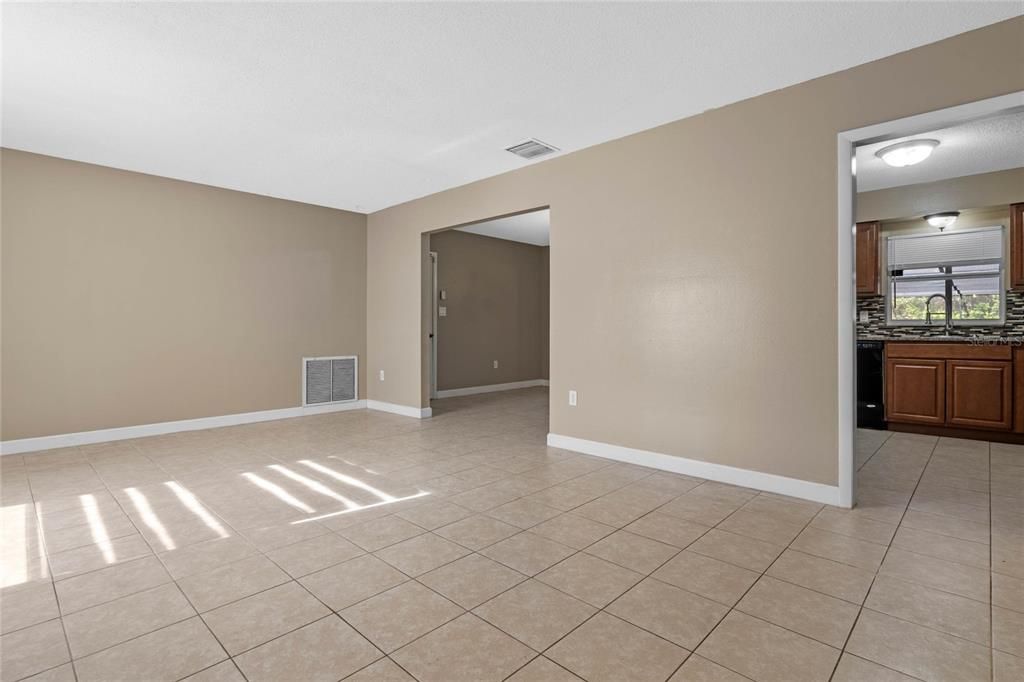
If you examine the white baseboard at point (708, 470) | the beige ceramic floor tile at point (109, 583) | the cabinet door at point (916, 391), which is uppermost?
the cabinet door at point (916, 391)

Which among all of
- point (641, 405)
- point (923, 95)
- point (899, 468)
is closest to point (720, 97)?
point (923, 95)

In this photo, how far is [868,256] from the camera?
18.0ft

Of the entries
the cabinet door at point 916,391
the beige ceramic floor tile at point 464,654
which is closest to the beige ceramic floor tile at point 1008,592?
the beige ceramic floor tile at point 464,654

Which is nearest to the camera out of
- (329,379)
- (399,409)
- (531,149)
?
(531,149)

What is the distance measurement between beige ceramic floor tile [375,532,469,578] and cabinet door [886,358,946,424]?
4.88 m

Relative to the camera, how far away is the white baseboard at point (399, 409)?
5.76m

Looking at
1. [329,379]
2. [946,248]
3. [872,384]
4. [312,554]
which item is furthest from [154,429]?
[946,248]

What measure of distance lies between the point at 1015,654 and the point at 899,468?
8.09 feet

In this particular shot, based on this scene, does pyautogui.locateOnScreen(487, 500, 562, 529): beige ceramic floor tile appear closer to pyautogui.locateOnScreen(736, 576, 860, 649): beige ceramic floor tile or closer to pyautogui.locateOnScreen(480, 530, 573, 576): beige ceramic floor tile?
pyautogui.locateOnScreen(480, 530, 573, 576): beige ceramic floor tile

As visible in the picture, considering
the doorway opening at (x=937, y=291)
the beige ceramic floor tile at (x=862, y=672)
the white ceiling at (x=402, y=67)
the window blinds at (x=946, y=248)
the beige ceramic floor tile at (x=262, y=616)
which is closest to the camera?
the beige ceramic floor tile at (x=862, y=672)

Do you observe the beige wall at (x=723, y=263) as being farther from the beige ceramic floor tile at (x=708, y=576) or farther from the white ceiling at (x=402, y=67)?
the beige ceramic floor tile at (x=708, y=576)

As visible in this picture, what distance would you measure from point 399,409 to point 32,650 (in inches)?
173

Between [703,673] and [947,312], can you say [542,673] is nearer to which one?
[703,673]

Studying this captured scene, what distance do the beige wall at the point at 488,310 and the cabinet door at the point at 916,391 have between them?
17.0 feet
